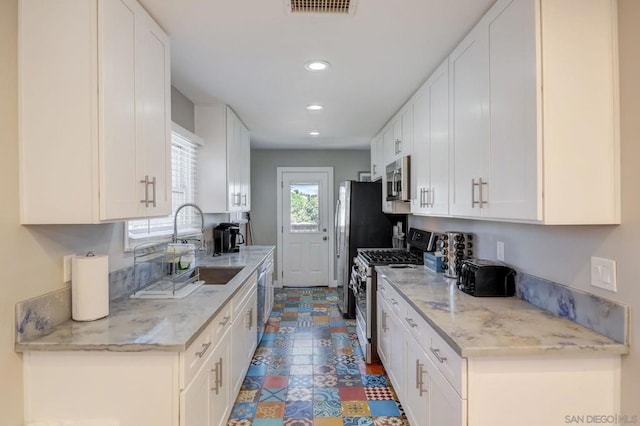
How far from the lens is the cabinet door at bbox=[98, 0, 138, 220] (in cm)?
144

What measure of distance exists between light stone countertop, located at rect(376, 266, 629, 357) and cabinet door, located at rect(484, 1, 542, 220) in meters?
0.47

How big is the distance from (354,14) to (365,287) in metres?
2.24

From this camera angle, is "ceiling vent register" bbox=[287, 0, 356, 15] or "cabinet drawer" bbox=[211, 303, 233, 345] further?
"cabinet drawer" bbox=[211, 303, 233, 345]

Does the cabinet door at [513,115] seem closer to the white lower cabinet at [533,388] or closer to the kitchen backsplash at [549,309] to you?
the kitchen backsplash at [549,309]

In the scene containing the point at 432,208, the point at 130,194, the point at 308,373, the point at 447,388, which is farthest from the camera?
the point at 308,373

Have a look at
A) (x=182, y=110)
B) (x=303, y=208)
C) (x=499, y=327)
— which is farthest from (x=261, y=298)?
→ (x=303, y=208)

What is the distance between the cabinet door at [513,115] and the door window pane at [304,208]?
4.52 m

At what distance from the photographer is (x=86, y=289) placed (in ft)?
5.30

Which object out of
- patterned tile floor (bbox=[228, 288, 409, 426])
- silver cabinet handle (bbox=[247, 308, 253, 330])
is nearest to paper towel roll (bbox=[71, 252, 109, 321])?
patterned tile floor (bbox=[228, 288, 409, 426])

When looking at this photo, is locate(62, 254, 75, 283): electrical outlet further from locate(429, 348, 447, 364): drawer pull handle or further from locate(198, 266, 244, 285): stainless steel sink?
locate(429, 348, 447, 364): drawer pull handle

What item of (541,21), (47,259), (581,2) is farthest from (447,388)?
(47,259)

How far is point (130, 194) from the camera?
5.39ft

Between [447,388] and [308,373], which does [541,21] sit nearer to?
[447,388]

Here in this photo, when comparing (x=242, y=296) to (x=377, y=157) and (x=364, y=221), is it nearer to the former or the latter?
(x=364, y=221)
